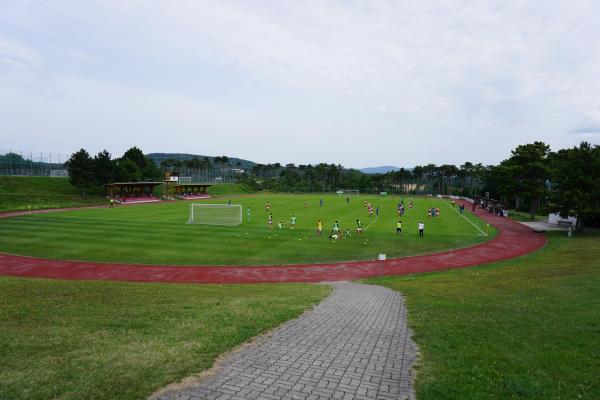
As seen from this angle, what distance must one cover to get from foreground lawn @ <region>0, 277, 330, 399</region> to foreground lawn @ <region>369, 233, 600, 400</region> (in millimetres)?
4338

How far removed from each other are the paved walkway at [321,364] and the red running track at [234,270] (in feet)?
41.5

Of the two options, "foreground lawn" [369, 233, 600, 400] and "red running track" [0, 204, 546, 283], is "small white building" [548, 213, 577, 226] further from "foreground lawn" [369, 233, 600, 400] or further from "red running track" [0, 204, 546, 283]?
"foreground lawn" [369, 233, 600, 400]

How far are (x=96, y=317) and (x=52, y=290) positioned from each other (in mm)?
6061

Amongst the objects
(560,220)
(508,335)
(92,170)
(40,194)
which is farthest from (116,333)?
(92,170)

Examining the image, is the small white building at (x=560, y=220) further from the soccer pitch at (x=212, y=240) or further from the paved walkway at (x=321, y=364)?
the paved walkway at (x=321, y=364)

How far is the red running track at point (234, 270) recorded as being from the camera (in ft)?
79.8

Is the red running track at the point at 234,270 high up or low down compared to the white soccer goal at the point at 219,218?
down

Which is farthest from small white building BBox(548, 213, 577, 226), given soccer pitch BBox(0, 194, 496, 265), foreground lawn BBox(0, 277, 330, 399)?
foreground lawn BBox(0, 277, 330, 399)

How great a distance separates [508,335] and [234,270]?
61.1ft

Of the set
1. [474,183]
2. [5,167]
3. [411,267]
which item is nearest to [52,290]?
[411,267]

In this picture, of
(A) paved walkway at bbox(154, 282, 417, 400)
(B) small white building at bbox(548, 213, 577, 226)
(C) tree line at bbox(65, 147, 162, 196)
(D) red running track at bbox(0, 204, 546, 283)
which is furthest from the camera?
(C) tree line at bbox(65, 147, 162, 196)

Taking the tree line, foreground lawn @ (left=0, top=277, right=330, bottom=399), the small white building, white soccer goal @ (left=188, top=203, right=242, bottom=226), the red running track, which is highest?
the tree line

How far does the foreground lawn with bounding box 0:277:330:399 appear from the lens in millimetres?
7016

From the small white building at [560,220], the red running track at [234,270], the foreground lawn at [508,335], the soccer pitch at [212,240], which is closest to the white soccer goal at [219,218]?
the soccer pitch at [212,240]
